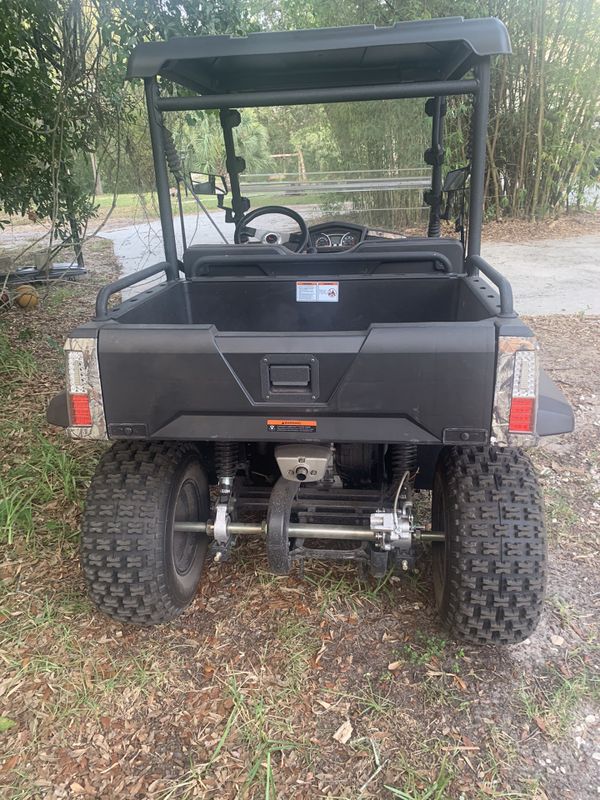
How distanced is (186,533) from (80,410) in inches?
28.5

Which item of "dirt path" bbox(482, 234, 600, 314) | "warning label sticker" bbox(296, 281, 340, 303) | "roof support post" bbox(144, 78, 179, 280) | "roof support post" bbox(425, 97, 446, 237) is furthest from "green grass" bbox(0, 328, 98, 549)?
"dirt path" bbox(482, 234, 600, 314)

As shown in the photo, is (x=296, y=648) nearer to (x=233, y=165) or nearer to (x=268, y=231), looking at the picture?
(x=268, y=231)

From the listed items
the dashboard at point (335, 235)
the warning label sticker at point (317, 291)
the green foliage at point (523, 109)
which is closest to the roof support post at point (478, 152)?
the warning label sticker at point (317, 291)

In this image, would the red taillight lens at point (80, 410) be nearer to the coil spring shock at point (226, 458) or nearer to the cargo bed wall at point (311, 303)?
the coil spring shock at point (226, 458)

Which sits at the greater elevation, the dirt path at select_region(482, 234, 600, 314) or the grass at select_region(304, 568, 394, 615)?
the dirt path at select_region(482, 234, 600, 314)

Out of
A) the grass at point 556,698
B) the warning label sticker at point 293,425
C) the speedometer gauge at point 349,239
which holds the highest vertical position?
the speedometer gauge at point 349,239

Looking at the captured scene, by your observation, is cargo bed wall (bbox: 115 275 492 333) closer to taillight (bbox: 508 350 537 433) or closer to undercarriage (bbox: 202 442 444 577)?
undercarriage (bbox: 202 442 444 577)

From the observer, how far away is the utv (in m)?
1.66

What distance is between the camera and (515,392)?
160 cm

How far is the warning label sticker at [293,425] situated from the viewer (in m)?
1.73

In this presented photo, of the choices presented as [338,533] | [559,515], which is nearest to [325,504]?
[338,533]

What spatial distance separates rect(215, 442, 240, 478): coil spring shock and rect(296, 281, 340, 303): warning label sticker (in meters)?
0.79

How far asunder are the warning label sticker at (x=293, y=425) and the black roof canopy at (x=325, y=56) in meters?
1.17

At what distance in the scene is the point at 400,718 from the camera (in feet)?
6.03
